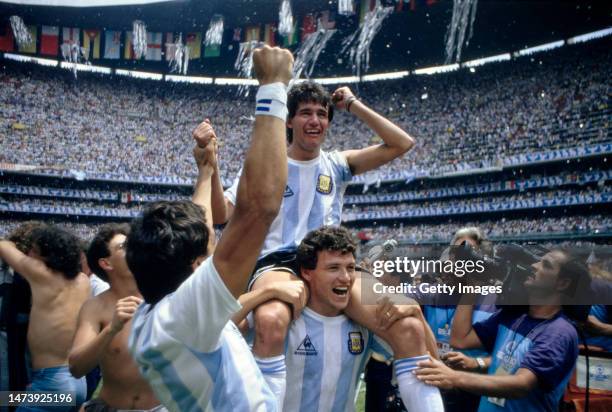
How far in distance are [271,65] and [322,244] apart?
1.52m

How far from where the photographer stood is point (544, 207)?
102ft

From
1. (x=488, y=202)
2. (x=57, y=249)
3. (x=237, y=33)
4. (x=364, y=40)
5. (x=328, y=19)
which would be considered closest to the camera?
(x=57, y=249)

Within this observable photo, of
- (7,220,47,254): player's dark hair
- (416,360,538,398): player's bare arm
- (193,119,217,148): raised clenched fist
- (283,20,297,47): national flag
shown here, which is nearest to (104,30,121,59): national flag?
(283,20,297,47): national flag

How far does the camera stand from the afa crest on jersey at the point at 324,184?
11.9 ft

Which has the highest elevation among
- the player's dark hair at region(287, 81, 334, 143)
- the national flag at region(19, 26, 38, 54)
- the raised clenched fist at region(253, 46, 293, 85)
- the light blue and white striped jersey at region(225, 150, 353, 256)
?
the national flag at region(19, 26, 38, 54)

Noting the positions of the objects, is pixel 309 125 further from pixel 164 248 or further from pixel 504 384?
pixel 504 384

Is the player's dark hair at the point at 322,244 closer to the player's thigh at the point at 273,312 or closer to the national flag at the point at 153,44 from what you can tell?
the player's thigh at the point at 273,312

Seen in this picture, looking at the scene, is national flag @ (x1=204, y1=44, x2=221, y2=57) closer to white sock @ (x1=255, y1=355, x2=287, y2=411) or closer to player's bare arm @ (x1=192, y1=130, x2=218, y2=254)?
player's bare arm @ (x1=192, y1=130, x2=218, y2=254)

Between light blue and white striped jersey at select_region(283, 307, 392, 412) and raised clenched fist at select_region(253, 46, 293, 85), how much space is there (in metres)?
1.81

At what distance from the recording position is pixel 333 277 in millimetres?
3020

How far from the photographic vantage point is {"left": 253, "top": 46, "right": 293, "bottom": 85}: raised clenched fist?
5.56 feet

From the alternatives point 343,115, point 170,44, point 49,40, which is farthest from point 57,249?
point 49,40

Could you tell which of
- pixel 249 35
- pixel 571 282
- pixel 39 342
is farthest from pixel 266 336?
pixel 249 35

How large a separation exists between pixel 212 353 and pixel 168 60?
147 feet
